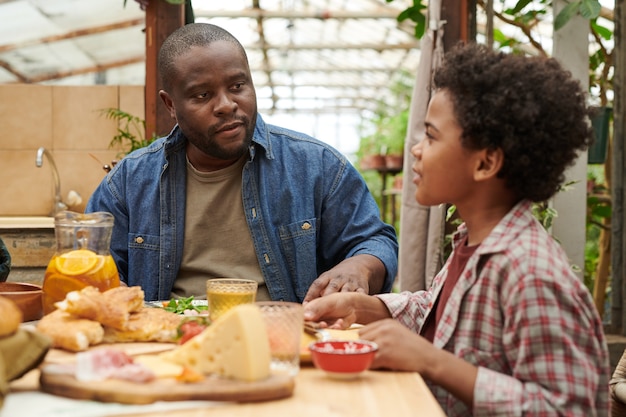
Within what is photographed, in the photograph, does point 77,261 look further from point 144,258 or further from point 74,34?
point 74,34

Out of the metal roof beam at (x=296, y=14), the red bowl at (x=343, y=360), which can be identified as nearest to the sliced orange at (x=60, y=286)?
the red bowl at (x=343, y=360)

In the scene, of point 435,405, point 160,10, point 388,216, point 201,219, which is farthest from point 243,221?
point 388,216

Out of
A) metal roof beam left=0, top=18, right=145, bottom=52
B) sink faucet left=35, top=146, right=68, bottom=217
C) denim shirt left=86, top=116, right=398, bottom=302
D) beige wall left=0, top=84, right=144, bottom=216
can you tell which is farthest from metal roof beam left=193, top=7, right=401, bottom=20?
denim shirt left=86, top=116, right=398, bottom=302

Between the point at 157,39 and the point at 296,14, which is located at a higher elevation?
the point at 296,14

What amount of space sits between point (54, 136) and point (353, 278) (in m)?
3.27

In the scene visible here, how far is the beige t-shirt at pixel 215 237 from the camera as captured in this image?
2498 millimetres

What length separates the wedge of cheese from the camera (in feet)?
3.89

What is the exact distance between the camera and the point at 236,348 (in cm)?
120

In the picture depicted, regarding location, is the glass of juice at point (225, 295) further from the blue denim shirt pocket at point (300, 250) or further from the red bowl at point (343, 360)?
the blue denim shirt pocket at point (300, 250)

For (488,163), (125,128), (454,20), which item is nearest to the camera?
(488,163)

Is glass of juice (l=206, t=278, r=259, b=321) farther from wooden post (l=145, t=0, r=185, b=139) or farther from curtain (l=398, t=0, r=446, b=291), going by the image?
Answer: wooden post (l=145, t=0, r=185, b=139)

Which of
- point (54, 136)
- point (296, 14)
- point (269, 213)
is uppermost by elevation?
point (296, 14)

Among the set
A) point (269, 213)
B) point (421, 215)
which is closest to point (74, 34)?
point (421, 215)

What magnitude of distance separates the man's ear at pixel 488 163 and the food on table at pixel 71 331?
80 cm
